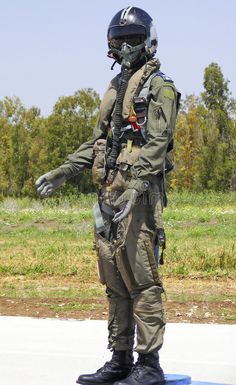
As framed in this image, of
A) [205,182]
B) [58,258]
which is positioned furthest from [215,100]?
[58,258]

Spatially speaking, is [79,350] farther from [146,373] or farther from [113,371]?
[146,373]

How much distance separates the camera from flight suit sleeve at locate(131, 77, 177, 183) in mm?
4438

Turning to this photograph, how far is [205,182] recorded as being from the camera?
1532 inches

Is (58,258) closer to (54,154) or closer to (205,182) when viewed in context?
(205,182)

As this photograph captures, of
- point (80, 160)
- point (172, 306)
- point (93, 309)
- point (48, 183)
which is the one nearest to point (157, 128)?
point (80, 160)

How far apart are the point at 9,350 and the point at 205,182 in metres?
33.5

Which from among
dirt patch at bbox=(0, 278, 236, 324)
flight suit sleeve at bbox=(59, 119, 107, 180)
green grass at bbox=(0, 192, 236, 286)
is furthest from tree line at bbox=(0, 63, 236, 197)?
flight suit sleeve at bbox=(59, 119, 107, 180)

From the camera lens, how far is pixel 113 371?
15.7ft

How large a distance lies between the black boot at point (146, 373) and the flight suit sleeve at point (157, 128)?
37.8 inches

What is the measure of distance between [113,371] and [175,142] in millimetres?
35375

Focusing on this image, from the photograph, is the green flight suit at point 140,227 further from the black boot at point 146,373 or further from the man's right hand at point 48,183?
the man's right hand at point 48,183

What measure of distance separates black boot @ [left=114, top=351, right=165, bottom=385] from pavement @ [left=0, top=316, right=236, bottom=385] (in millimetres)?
443

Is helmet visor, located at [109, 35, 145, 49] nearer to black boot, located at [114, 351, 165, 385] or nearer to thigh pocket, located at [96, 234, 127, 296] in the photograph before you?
thigh pocket, located at [96, 234, 127, 296]

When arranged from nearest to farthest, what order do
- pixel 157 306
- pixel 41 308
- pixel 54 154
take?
pixel 157 306 → pixel 41 308 → pixel 54 154
